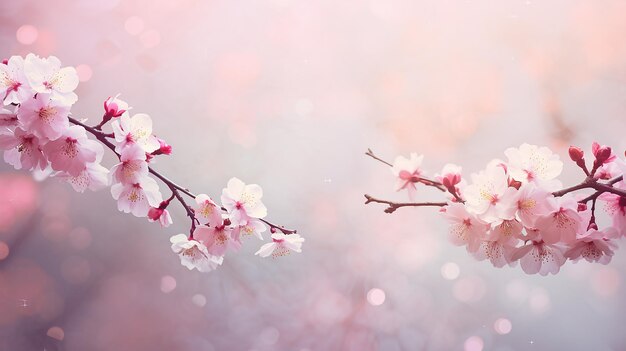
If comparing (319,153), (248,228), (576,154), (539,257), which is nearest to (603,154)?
(576,154)

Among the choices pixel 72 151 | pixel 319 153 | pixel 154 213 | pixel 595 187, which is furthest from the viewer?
pixel 319 153

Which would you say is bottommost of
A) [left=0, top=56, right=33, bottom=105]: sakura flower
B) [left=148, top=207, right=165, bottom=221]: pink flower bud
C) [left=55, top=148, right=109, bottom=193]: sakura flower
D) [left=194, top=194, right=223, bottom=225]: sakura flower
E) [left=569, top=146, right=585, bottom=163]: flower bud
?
[left=148, top=207, right=165, bottom=221]: pink flower bud

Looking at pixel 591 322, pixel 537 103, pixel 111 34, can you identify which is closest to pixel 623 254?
pixel 591 322

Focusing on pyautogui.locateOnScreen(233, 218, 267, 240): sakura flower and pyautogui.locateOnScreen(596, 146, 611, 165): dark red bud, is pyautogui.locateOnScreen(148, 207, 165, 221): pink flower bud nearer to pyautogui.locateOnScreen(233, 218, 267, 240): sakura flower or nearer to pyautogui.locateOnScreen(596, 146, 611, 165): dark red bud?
pyautogui.locateOnScreen(233, 218, 267, 240): sakura flower

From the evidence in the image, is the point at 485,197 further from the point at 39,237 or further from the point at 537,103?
the point at 39,237

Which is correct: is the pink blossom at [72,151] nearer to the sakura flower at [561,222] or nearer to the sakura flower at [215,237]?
the sakura flower at [215,237]

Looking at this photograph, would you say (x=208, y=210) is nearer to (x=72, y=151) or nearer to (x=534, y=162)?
(x=72, y=151)

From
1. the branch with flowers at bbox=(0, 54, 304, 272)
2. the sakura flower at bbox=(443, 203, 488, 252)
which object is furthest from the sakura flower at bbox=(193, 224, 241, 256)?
the sakura flower at bbox=(443, 203, 488, 252)
